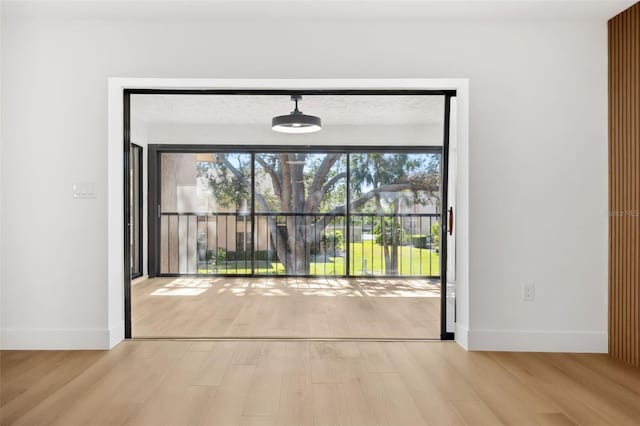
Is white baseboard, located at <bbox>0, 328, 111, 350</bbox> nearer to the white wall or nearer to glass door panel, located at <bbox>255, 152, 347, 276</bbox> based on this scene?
the white wall

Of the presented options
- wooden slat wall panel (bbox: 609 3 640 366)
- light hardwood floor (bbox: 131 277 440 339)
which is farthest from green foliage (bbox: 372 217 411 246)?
wooden slat wall panel (bbox: 609 3 640 366)

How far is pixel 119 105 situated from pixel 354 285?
3.58 metres

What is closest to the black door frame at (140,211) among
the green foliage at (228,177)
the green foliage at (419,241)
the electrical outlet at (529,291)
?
the green foliage at (228,177)

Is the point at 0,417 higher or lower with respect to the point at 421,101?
lower

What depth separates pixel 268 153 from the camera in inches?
248

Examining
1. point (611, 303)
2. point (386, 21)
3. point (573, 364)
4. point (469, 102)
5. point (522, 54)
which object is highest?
point (386, 21)

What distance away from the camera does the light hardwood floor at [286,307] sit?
11.6 feet

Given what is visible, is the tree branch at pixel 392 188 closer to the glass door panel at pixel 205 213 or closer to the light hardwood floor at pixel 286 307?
the light hardwood floor at pixel 286 307

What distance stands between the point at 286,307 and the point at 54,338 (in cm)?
203

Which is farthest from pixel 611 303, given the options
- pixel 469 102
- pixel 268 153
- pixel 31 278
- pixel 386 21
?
pixel 268 153

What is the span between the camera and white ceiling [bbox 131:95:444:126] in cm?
507

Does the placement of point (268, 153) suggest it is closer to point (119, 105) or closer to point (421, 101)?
point (421, 101)

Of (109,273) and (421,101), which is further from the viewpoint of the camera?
(421,101)

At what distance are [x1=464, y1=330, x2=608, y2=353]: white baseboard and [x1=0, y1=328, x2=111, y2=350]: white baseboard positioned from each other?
2529 millimetres
